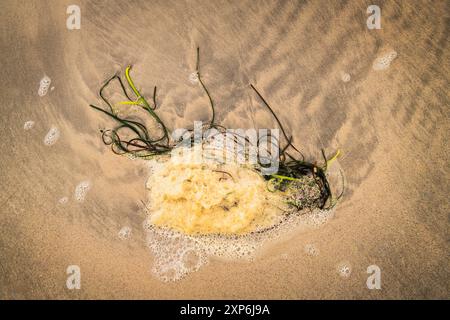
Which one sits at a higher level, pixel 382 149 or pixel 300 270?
pixel 382 149

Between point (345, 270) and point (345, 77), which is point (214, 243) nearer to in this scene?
point (345, 270)

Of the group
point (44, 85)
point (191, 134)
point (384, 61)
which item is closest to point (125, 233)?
point (191, 134)

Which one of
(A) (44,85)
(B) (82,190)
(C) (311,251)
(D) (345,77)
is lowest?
(C) (311,251)

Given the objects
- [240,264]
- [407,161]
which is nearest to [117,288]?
[240,264]

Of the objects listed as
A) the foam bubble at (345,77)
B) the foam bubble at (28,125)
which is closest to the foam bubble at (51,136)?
the foam bubble at (28,125)

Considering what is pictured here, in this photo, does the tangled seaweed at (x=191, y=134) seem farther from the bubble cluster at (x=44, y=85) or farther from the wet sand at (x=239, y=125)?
the bubble cluster at (x=44, y=85)

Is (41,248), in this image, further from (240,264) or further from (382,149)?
(382,149)

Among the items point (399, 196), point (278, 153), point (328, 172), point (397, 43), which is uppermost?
point (397, 43)
